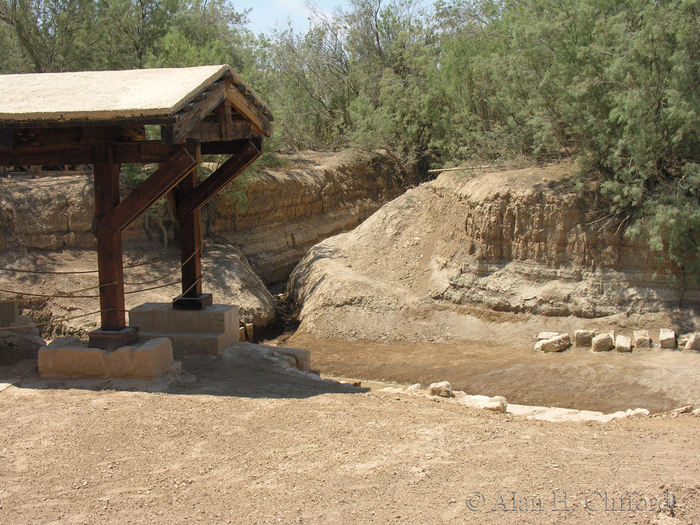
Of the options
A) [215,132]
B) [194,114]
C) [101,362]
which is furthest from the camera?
[215,132]

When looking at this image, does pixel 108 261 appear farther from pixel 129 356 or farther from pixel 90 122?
pixel 90 122

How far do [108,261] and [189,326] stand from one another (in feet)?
5.68

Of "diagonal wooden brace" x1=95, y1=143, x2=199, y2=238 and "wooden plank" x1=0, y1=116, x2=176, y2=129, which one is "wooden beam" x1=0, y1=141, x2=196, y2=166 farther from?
"wooden plank" x1=0, y1=116, x2=176, y2=129

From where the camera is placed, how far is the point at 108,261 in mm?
6539

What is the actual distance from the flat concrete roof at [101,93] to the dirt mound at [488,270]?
7.28 metres

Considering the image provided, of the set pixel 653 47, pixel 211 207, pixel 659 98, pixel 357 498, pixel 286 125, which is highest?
pixel 286 125

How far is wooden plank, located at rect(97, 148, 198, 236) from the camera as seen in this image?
622 cm

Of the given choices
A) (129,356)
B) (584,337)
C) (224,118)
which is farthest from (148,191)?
(584,337)

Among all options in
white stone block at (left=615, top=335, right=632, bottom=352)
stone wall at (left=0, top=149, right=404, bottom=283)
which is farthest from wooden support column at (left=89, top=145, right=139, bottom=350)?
white stone block at (left=615, top=335, right=632, bottom=352)

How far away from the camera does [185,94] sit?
236 inches

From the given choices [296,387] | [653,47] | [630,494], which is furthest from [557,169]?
[630,494]

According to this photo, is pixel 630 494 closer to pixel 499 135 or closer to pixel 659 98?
pixel 659 98

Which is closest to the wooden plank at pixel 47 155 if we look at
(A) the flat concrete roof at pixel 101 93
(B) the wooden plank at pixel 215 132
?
(A) the flat concrete roof at pixel 101 93

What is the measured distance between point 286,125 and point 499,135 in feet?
40.0
